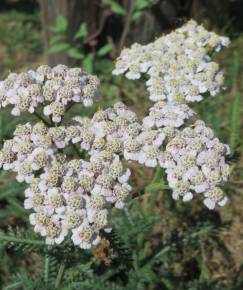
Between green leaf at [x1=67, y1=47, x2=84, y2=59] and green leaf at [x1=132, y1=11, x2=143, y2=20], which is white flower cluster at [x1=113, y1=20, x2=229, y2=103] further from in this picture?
green leaf at [x1=67, y1=47, x2=84, y2=59]

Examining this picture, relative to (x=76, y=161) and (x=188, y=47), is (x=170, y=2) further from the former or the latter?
(x=76, y=161)

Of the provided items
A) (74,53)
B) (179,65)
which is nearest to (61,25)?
(74,53)

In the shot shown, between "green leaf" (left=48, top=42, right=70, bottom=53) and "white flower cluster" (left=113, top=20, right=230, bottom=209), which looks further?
"green leaf" (left=48, top=42, right=70, bottom=53)

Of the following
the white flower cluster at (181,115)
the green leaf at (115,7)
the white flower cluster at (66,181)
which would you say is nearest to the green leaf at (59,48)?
the green leaf at (115,7)

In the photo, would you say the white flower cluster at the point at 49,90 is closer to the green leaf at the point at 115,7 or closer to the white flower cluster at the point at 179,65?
the white flower cluster at the point at 179,65

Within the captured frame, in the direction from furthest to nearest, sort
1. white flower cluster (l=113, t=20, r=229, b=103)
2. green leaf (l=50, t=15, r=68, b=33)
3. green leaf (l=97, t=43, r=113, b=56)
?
green leaf (l=97, t=43, r=113, b=56) → green leaf (l=50, t=15, r=68, b=33) → white flower cluster (l=113, t=20, r=229, b=103)

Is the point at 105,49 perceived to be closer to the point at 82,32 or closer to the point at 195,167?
the point at 82,32

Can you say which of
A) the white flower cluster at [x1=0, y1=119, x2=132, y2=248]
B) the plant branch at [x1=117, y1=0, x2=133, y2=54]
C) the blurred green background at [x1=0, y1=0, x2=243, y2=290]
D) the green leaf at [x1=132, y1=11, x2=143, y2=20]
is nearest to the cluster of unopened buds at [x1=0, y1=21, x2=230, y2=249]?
the white flower cluster at [x1=0, y1=119, x2=132, y2=248]
